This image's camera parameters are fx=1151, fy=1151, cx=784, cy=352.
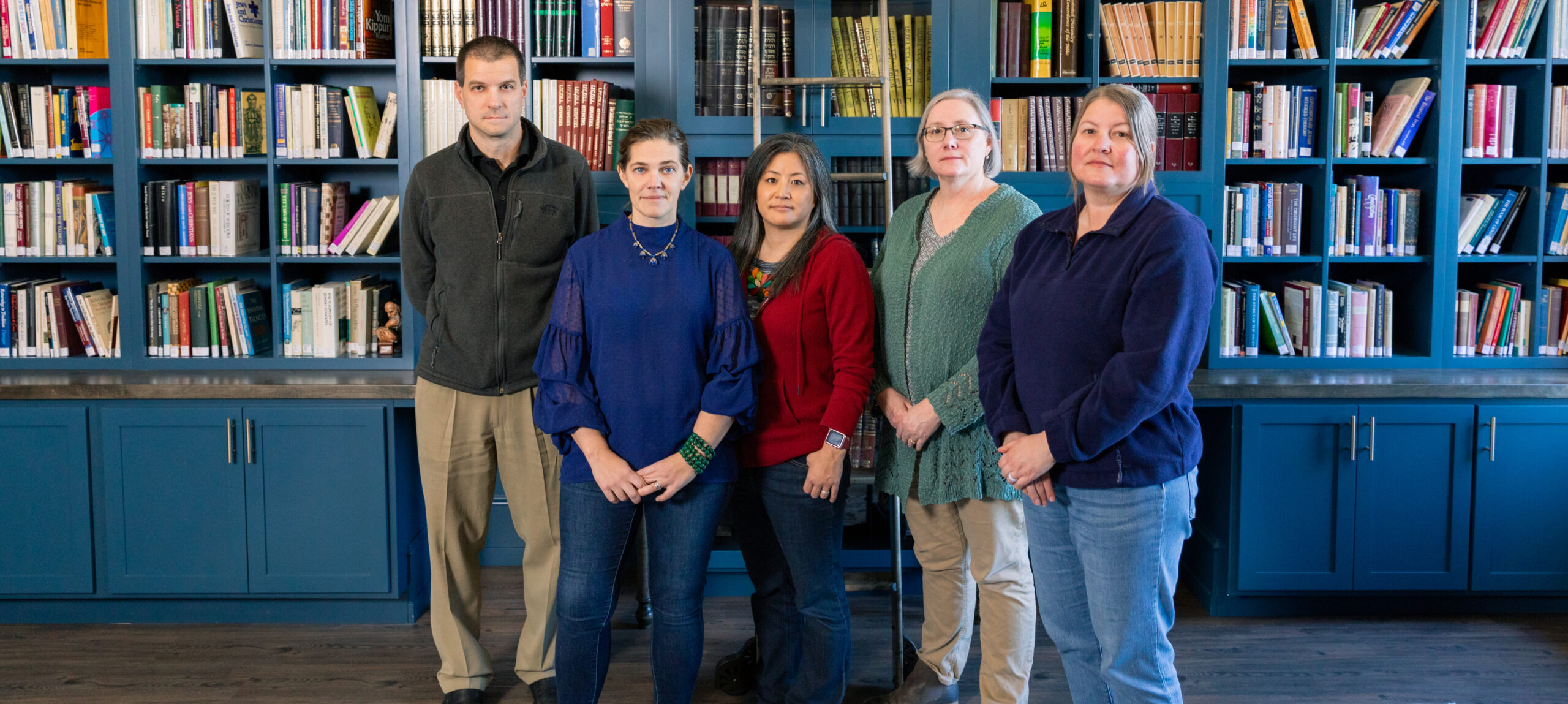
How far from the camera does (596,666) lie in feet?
8.32

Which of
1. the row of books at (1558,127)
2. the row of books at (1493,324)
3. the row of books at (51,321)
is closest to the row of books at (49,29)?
the row of books at (51,321)

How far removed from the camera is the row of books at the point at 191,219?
369 centimetres

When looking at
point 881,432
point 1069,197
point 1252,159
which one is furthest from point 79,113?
point 1252,159

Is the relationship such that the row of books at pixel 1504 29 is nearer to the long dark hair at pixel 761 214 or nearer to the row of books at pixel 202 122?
the long dark hair at pixel 761 214

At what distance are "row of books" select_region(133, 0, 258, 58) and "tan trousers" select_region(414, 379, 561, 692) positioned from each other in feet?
4.84

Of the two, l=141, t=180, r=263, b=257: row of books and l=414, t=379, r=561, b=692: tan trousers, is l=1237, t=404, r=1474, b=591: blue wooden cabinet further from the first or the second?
l=141, t=180, r=263, b=257: row of books

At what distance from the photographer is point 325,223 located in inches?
148

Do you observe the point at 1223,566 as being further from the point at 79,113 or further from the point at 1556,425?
the point at 79,113

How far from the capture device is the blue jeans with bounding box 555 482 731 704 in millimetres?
2469

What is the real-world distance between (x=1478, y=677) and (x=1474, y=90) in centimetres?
187

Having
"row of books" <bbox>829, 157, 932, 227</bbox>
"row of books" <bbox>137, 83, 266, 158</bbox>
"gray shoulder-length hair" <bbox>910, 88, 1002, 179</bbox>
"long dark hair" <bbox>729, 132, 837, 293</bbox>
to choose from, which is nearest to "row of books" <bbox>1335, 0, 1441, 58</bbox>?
"row of books" <bbox>829, 157, 932, 227</bbox>

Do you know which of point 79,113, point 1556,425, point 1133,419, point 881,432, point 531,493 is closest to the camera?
point 1133,419

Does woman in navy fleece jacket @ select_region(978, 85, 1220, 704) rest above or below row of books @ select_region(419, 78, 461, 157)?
below

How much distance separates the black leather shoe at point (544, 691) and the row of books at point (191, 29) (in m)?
2.17
